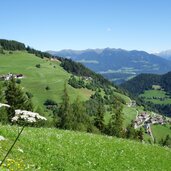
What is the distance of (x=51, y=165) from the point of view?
1880 centimetres

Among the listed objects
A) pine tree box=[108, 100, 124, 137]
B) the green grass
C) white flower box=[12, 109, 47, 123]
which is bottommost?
pine tree box=[108, 100, 124, 137]

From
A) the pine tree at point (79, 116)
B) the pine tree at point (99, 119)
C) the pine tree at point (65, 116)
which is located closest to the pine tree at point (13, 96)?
the pine tree at point (65, 116)

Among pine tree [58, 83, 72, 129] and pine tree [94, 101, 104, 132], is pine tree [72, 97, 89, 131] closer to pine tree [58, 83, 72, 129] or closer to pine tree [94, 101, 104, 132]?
pine tree [58, 83, 72, 129]

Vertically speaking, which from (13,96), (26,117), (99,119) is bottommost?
(99,119)

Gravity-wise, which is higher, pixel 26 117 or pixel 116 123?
pixel 26 117

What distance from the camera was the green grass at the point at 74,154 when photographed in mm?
18734

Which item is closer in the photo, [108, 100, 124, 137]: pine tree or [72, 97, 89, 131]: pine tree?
[72, 97, 89, 131]: pine tree

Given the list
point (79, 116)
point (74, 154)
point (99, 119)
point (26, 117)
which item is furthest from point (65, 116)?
point (26, 117)

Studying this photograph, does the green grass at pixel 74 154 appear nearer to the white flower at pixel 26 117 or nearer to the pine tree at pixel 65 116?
the white flower at pixel 26 117

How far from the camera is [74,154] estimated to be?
22.1m

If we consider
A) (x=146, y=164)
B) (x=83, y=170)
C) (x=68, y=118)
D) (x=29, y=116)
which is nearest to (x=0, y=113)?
(x=68, y=118)

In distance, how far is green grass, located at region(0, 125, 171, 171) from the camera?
1873 cm

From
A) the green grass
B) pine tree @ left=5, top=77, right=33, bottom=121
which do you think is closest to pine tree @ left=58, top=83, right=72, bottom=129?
pine tree @ left=5, top=77, right=33, bottom=121

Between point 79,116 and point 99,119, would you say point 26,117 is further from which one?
point 79,116
